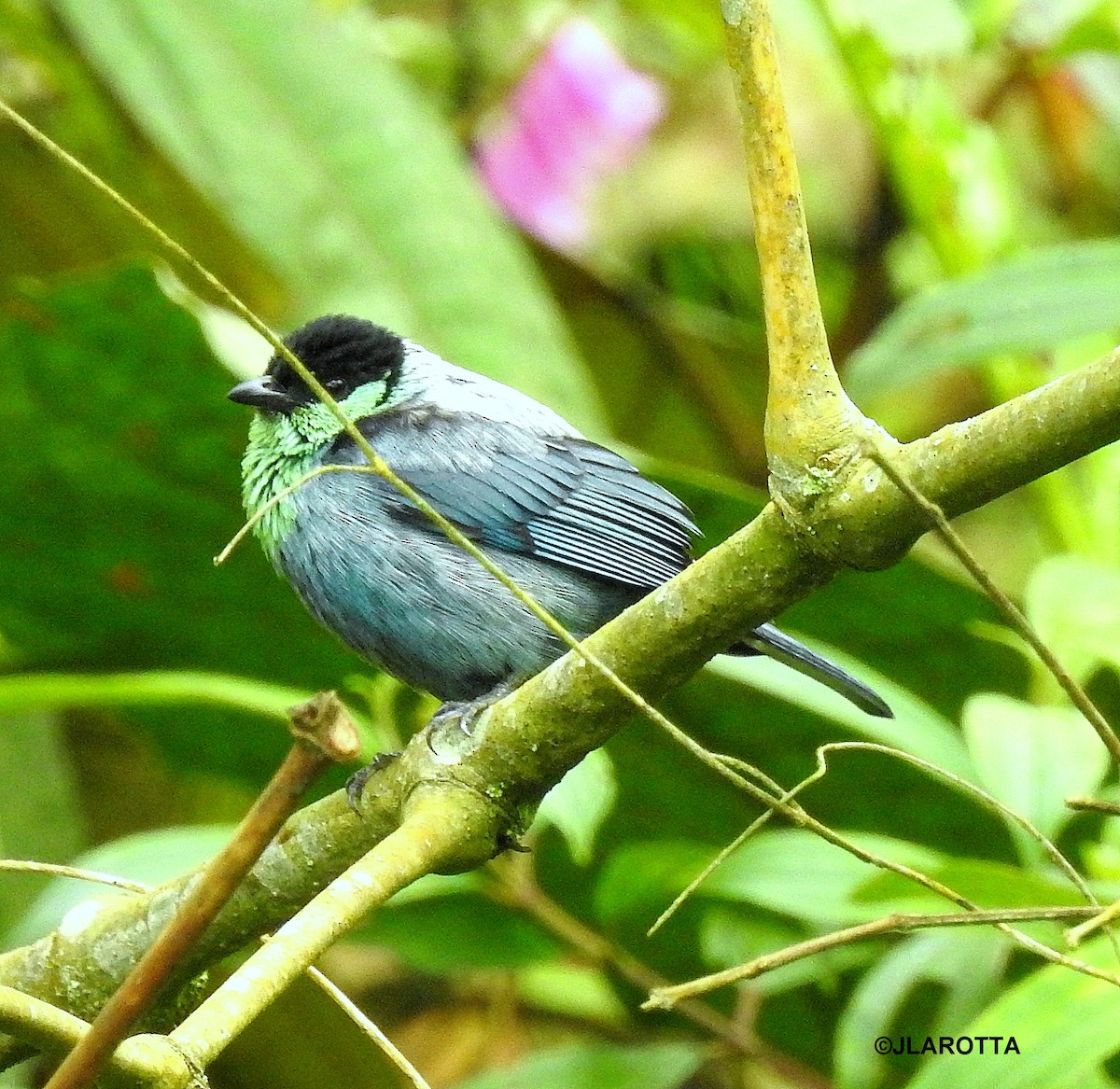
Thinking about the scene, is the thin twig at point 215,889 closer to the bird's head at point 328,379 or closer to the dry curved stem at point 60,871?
the dry curved stem at point 60,871

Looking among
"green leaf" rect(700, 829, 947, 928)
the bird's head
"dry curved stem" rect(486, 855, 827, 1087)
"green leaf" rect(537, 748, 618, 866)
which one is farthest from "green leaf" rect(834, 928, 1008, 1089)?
the bird's head

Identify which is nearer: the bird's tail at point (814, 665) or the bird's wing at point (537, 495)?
the bird's tail at point (814, 665)

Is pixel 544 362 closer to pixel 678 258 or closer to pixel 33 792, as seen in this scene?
pixel 33 792

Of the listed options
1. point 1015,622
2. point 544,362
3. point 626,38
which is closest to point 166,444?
point 544,362

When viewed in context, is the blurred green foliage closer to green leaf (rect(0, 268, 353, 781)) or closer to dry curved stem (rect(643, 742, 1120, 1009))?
green leaf (rect(0, 268, 353, 781))

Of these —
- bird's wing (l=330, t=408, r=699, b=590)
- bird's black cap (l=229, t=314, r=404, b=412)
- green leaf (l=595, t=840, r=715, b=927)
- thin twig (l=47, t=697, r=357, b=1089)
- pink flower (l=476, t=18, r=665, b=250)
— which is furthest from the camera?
pink flower (l=476, t=18, r=665, b=250)

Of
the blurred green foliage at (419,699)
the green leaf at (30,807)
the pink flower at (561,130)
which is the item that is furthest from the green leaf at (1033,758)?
the pink flower at (561,130)
